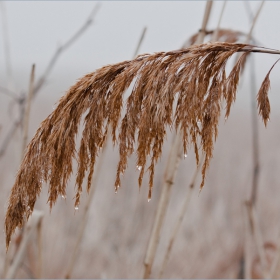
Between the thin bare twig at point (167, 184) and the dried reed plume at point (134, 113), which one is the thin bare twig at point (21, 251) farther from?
the dried reed plume at point (134, 113)

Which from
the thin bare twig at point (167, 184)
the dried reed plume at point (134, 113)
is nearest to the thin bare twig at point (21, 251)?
the thin bare twig at point (167, 184)

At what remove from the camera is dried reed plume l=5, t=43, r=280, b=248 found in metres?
0.65

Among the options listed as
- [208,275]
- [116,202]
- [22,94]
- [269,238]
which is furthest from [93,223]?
[22,94]

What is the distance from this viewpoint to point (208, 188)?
4727mm

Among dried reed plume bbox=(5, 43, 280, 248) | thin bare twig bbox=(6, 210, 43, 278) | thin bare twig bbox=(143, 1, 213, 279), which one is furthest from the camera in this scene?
thin bare twig bbox=(6, 210, 43, 278)

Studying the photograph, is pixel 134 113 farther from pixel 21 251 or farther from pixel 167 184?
pixel 21 251

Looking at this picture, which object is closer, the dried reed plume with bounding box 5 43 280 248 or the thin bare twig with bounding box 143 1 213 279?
the dried reed plume with bounding box 5 43 280 248

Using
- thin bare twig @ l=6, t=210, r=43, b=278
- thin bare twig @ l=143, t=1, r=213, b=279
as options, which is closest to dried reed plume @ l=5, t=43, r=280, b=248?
thin bare twig @ l=143, t=1, r=213, b=279

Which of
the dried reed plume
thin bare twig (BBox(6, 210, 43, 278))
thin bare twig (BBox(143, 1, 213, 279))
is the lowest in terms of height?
thin bare twig (BBox(6, 210, 43, 278))

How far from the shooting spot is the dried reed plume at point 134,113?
2.13ft

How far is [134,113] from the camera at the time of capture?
2.22ft

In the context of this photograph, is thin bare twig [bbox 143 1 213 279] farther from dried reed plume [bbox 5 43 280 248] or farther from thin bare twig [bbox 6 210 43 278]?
dried reed plume [bbox 5 43 280 248]

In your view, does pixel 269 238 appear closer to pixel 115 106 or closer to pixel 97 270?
pixel 97 270

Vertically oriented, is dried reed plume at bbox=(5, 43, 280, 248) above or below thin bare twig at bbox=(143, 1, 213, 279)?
above
